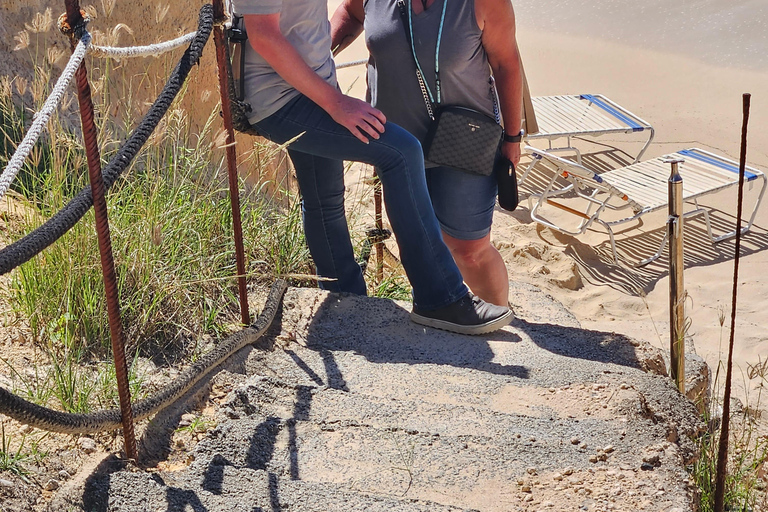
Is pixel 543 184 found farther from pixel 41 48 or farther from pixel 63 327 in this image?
pixel 63 327

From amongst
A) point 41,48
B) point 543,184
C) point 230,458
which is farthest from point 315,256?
point 543,184

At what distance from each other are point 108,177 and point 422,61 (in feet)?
4.60

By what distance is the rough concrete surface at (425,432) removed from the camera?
1995 millimetres

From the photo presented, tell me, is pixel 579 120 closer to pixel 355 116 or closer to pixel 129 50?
pixel 355 116

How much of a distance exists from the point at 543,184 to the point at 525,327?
393cm

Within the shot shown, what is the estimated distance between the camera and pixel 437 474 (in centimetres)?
215

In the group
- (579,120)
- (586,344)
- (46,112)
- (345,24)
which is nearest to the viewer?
(46,112)

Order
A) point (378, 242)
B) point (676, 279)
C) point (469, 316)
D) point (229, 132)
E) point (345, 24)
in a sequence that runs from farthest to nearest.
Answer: point (378, 242), point (345, 24), point (469, 316), point (676, 279), point (229, 132)

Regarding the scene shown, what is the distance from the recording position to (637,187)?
612 cm

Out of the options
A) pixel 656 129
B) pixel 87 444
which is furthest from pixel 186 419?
pixel 656 129

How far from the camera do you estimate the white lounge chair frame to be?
6867 millimetres

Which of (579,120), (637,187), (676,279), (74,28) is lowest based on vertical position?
(676,279)

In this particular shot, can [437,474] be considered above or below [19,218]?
below

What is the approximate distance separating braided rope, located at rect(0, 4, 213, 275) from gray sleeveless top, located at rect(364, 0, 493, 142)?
78cm
